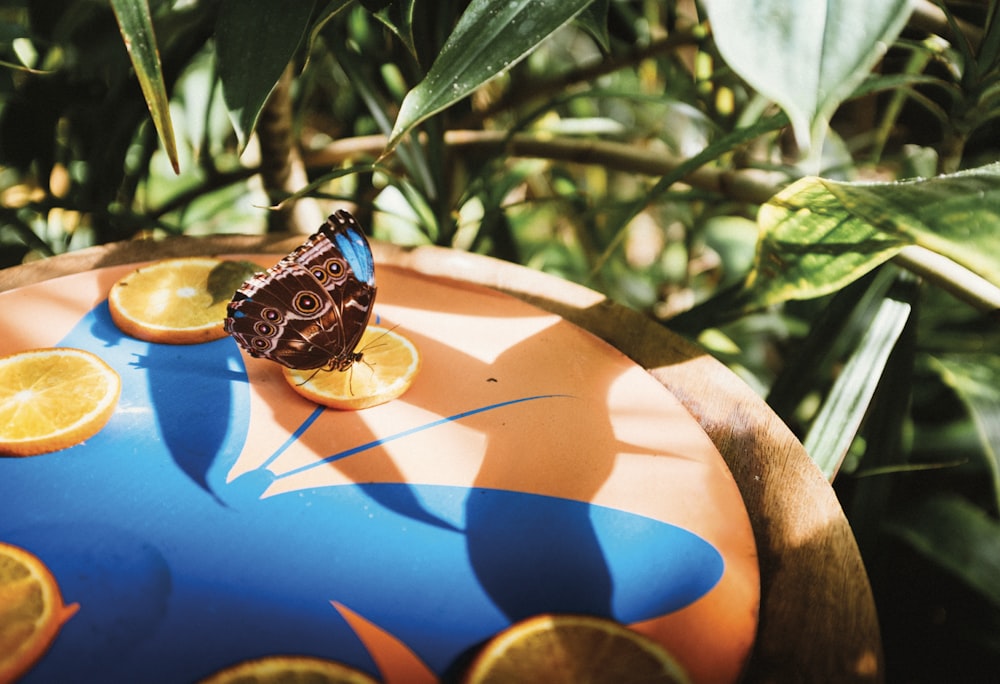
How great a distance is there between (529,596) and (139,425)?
389 millimetres

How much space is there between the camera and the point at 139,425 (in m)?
0.62

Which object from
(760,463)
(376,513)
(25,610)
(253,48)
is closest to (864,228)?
(760,463)

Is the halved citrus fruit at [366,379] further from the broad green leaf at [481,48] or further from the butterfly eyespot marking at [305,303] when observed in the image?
the broad green leaf at [481,48]

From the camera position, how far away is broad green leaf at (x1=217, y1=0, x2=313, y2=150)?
0.63m

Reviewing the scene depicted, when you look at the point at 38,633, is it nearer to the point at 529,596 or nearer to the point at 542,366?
the point at 529,596

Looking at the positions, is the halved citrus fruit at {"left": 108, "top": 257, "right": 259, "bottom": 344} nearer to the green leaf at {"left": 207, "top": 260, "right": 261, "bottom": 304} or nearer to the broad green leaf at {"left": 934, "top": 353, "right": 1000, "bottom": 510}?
the green leaf at {"left": 207, "top": 260, "right": 261, "bottom": 304}

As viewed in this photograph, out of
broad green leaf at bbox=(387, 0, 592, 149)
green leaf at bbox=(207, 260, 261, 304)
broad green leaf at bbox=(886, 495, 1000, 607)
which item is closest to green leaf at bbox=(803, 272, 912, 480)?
broad green leaf at bbox=(886, 495, 1000, 607)

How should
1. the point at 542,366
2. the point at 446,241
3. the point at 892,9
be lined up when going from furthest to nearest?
the point at 446,241 < the point at 542,366 < the point at 892,9

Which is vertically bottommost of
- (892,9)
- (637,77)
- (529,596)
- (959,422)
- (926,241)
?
(959,422)

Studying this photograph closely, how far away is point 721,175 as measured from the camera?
961 millimetres

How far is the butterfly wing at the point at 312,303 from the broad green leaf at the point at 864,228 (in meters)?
0.38

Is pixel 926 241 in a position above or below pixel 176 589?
above

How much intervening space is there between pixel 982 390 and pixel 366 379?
2.49 ft

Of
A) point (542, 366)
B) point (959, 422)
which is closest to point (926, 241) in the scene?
point (542, 366)
